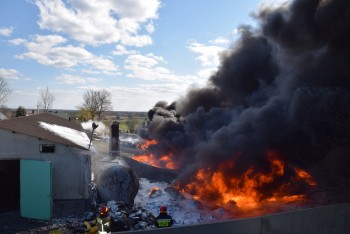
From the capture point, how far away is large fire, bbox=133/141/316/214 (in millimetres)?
16109

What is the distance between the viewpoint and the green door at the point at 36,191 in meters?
13.7

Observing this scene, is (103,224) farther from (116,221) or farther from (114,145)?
(114,145)

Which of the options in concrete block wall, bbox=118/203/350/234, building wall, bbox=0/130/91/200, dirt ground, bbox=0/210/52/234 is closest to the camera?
concrete block wall, bbox=118/203/350/234

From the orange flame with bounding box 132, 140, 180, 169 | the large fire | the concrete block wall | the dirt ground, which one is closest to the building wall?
the dirt ground

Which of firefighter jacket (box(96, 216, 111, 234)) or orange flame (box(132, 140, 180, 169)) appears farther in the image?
orange flame (box(132, 140, 180, 169))

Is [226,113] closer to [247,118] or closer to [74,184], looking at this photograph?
[247,118]

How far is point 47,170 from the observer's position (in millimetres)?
13742

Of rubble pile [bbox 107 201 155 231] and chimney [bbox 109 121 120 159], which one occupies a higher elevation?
chimney [bbox 109 121 120 159]

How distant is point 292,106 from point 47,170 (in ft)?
35.1

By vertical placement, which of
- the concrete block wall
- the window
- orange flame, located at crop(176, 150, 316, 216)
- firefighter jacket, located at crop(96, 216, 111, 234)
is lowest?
orange flame, located at crop(176, 150, 316, 216)

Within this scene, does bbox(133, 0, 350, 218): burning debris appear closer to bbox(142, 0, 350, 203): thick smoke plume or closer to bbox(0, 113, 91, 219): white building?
bbox(142, 0, 350, 203): thick smoke plume

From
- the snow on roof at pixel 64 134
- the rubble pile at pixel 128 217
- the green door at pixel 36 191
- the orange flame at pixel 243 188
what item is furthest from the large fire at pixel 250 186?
the green door at pixel 36 191

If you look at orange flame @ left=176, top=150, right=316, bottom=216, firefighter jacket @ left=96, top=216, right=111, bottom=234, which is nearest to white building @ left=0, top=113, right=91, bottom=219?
orange flame @ left=176, top=150, right=316, bottom=216

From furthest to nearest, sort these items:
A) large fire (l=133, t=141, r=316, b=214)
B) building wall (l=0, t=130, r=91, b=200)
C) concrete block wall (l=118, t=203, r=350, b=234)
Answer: large fire (l=133, t=141, r=316, b=214), building wall (l=0, t=130, r=91, b=200), concrete block wall (l=118, t=203, r=350, b=234)
